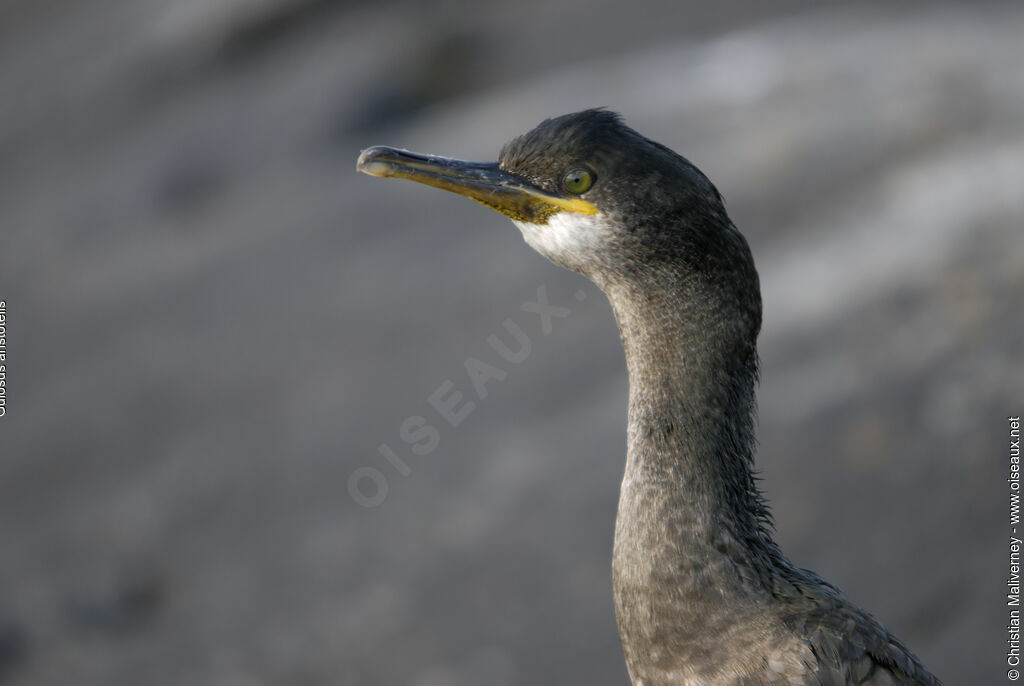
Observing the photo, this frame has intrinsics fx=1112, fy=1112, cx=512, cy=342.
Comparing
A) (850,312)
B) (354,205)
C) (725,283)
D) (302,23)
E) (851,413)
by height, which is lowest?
(725,283)

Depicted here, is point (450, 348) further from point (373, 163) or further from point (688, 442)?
point (688, 442)

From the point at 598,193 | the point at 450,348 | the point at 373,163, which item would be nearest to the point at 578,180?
the point at 598,193

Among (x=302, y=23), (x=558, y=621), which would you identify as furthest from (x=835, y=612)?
(x=302, y=23)

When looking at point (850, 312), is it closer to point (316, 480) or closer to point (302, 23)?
point (316, 480)

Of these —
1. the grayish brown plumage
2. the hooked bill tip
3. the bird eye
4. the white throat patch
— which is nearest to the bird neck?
the grayish brown plumage

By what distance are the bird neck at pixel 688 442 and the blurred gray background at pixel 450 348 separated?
303cm

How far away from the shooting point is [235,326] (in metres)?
7.26

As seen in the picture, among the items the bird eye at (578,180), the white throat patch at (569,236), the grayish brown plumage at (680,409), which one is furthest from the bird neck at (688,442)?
the bird eye at (578,180)

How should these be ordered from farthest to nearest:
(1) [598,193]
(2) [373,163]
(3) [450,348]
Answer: (3) [450,348]
(2) [373,163]
(1) [598,193]

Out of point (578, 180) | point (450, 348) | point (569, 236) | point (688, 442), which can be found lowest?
point (688, 442)

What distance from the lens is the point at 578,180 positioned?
293 cm

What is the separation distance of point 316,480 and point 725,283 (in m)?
4.17

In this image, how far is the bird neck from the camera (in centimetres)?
290

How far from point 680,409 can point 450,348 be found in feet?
12.8
